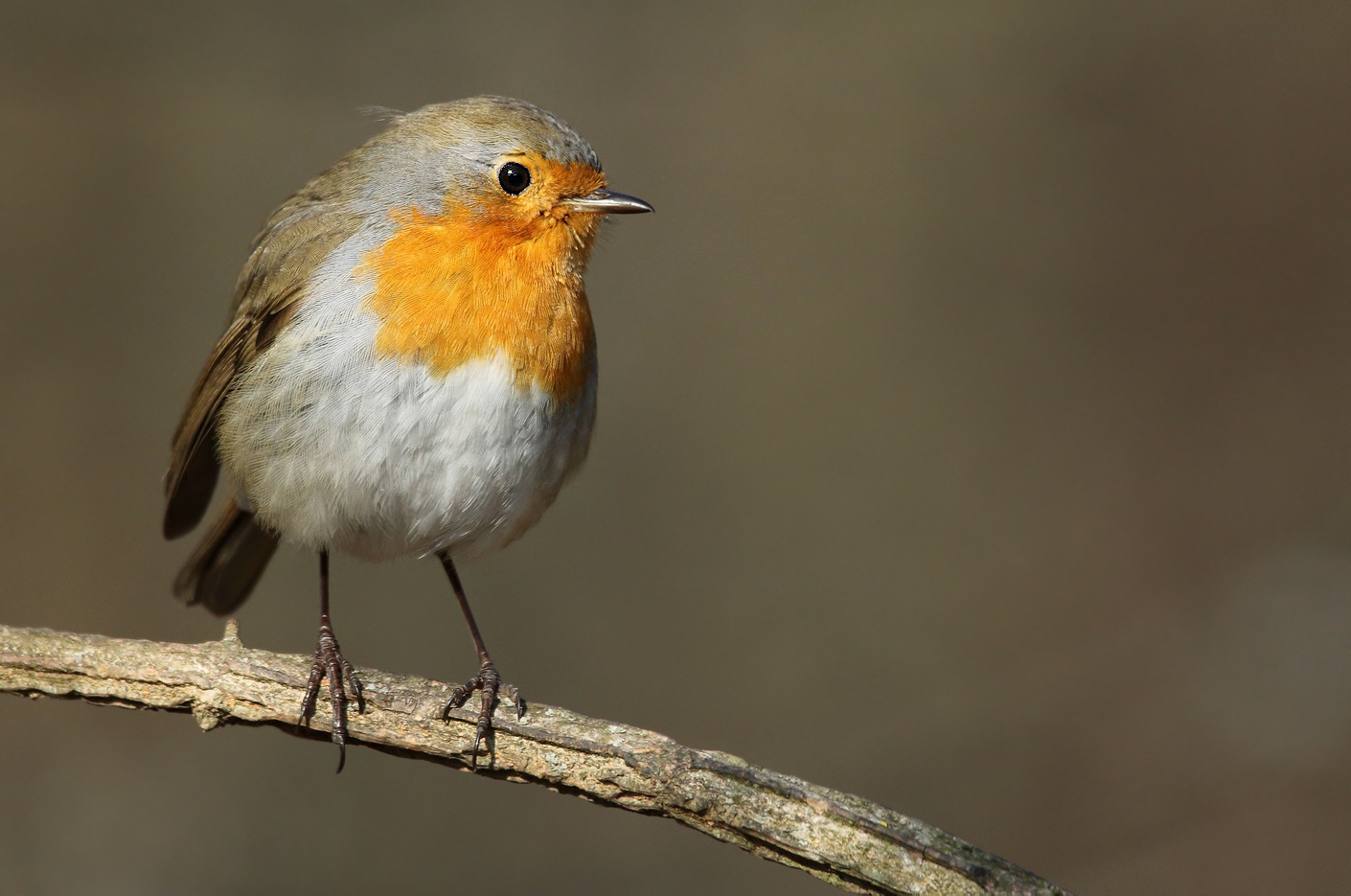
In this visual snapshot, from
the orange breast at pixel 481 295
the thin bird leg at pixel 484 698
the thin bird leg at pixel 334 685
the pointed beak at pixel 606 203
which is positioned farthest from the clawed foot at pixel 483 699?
the pointed beak at pixel 606 203

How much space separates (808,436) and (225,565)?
338 centimetres

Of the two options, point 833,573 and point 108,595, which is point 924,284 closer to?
point 833,573

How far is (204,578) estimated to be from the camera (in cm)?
403

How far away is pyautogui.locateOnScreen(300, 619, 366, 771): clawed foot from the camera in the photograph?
287 cm

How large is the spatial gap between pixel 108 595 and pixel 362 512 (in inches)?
116

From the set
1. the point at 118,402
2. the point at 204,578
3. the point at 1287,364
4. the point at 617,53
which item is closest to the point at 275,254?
the point at 204,578

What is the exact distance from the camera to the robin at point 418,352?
121 inches

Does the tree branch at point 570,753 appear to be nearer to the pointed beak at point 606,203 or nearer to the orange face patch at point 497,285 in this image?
the orange face patch at point 497,285

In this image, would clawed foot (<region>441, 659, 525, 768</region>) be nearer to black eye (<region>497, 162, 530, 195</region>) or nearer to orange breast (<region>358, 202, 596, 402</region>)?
orange breast (<region>358, 202, 596, 402</region>)

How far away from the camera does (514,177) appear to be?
11.0 feet

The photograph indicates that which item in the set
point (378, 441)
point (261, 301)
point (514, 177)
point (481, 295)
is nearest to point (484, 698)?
point (378, 441)

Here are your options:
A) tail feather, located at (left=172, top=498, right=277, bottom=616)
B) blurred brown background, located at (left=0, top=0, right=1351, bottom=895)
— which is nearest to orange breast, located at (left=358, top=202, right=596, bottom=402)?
blurred brown background, located at (left=0, top=0, right=1351, bottom=895)

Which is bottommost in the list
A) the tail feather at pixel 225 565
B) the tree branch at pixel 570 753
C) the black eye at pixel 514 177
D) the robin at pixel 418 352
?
the tree branch at pixel 570 753

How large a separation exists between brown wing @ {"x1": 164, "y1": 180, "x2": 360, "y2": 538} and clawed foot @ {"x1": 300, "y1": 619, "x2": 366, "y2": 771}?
0.95 metres
